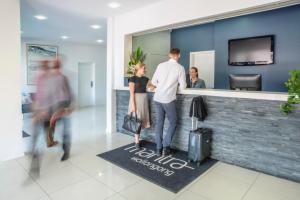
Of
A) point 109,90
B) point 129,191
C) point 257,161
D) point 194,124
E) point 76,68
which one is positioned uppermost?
point 76,68

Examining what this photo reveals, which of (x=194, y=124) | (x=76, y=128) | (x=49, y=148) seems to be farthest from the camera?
(x=76, y=128)

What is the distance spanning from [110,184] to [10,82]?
216cm

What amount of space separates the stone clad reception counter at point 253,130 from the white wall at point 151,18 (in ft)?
3.87

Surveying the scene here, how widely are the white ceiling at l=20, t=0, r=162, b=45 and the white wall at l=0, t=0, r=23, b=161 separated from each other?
2.85ft

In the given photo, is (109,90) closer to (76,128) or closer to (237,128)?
(76,128)

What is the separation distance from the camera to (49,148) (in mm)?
3645

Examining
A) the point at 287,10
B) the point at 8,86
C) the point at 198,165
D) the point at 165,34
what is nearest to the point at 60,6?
the point at 8,86

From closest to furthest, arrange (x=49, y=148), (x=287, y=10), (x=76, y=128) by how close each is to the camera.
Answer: (x=49, y=148) → (x=287, y=10) → (x=76, y=128)

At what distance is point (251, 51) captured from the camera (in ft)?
15.7

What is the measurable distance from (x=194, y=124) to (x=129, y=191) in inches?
61.4

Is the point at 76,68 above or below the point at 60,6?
below

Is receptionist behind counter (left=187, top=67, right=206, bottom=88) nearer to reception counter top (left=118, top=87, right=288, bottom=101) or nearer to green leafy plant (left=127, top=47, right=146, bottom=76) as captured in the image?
reception counter top (left=118, top=87, right=288, bottom=101)

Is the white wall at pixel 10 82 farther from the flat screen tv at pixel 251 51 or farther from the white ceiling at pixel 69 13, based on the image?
the flat screen tv at pixel 251 51

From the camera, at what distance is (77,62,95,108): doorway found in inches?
349
